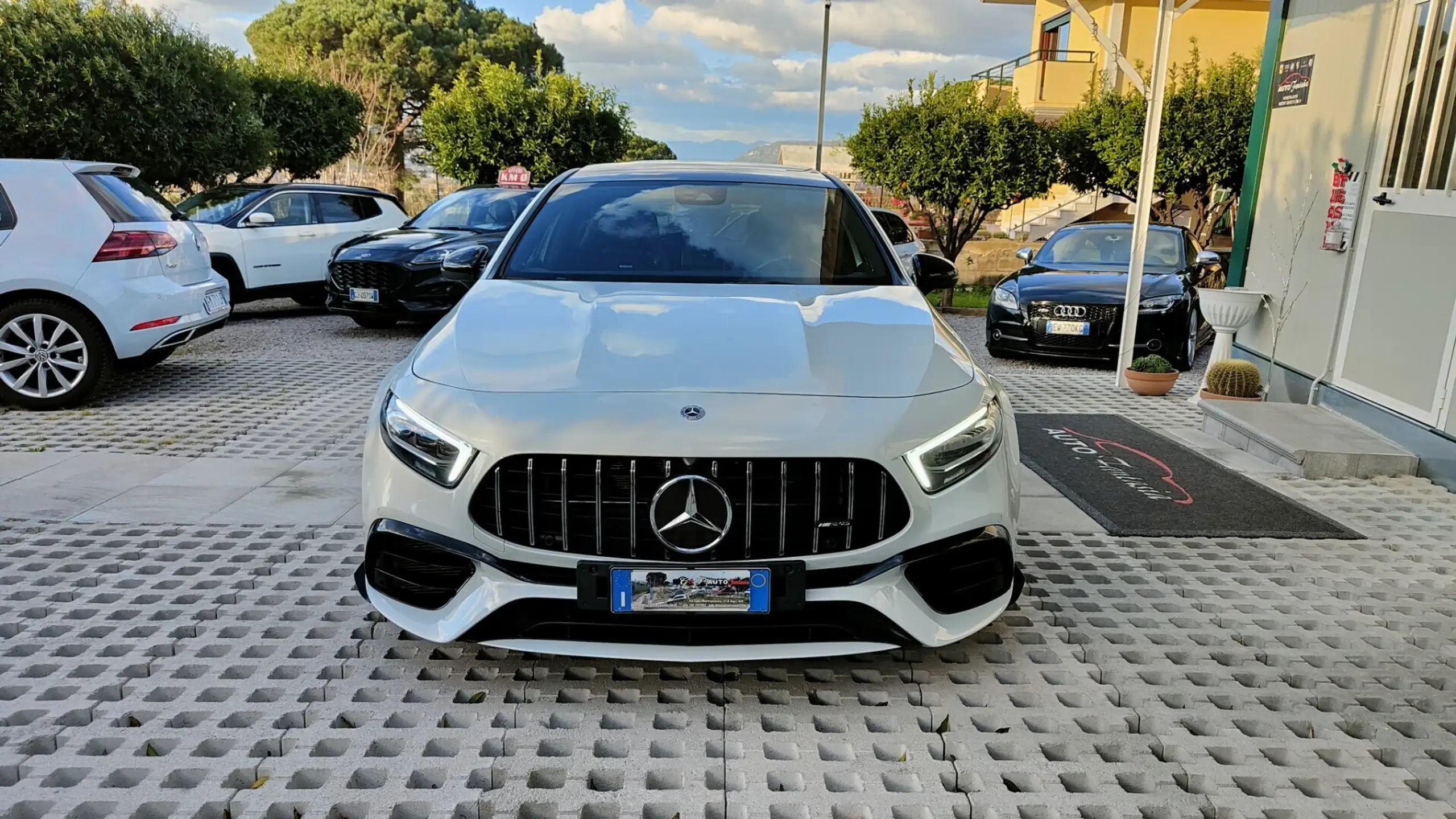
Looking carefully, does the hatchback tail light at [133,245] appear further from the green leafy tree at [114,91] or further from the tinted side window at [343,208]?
the green leafy tree at [114,91]

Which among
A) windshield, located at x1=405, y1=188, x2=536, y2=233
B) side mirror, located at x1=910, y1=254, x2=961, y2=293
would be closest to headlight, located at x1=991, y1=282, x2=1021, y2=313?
side mirror, located at x1=910, y1=254, x2=961, y2=293

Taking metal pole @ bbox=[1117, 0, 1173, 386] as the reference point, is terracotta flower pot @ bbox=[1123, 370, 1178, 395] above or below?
below

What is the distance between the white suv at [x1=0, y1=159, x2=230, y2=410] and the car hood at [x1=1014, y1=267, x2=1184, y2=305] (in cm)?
714

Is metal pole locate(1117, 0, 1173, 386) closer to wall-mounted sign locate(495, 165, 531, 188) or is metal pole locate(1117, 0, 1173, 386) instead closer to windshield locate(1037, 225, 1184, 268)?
windshield locate(1037, 225, 1184, 268)

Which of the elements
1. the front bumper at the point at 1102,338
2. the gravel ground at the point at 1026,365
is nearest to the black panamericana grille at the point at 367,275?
the gravel ground at the point at 1026,365

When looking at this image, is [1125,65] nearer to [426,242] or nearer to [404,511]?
[426,242]

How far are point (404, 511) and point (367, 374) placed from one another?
19.0ft

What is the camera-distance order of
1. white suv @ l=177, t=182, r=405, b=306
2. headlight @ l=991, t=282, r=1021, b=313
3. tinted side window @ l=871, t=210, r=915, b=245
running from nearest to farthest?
headlight @ l=991, t=282, r=1021, b=313 → white suv @ l=177, t=182, r=405, b=306 → tinted side window @ l=871, t=210, r=915, b=245

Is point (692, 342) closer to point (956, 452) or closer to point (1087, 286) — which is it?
point (956, 452)

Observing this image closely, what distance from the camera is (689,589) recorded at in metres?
2.55

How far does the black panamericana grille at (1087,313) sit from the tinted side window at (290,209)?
820cm

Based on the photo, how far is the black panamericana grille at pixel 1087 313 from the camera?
879 centimetres

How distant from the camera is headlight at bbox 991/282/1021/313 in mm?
9227

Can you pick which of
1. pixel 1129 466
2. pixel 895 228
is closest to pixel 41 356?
pixel 1129 466
